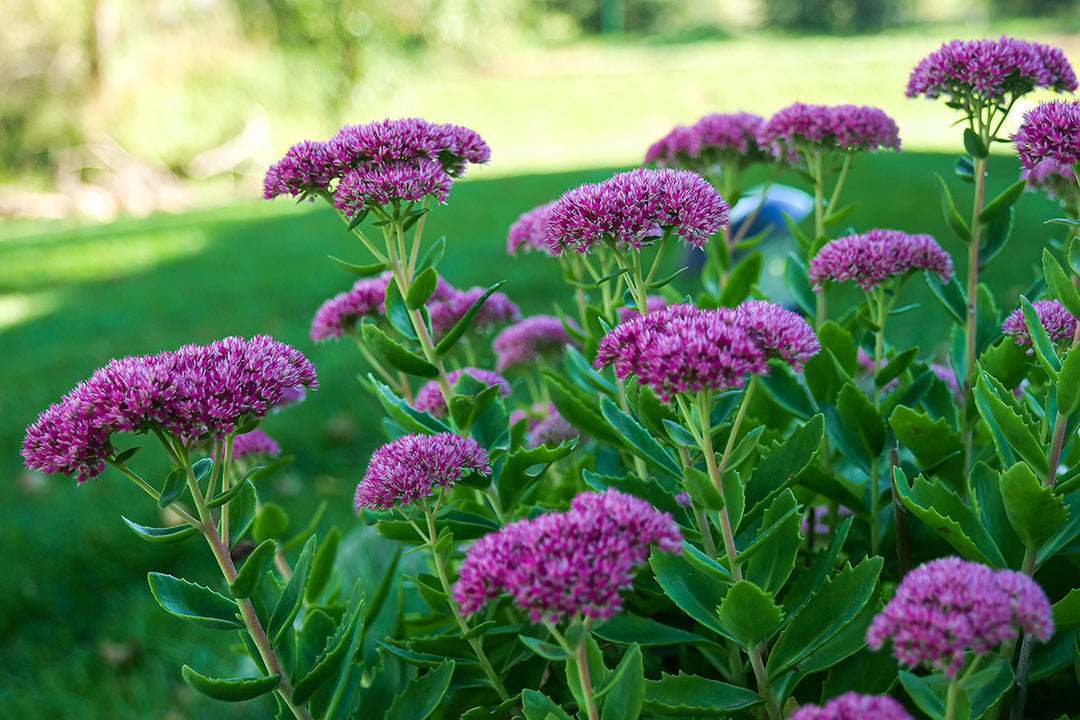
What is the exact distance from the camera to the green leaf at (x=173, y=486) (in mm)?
899

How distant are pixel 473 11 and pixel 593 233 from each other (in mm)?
14334

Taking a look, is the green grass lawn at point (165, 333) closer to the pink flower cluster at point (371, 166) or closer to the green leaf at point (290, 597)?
the green leaf at point (290, 597)

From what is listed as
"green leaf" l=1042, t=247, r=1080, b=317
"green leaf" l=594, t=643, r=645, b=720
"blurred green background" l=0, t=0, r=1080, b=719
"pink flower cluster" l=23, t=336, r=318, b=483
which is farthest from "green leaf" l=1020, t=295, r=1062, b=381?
"blurred green background" l=0, t=0, r=1080, b=719

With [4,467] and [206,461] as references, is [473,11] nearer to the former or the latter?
[4,467]

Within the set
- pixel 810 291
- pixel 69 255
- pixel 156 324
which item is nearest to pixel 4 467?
pixel 156 324

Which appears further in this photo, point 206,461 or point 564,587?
point 206,461

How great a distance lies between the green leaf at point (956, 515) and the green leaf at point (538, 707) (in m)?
0.40

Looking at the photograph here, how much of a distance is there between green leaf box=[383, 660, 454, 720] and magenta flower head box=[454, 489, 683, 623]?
324mm

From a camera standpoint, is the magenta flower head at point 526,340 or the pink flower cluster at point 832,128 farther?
the magenta flower head at point 526,340

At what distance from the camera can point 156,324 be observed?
4645 millimetres

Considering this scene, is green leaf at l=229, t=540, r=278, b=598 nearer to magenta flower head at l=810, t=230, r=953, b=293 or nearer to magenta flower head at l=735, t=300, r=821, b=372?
magenta flower head at l=735, t=300, r=821, b=372

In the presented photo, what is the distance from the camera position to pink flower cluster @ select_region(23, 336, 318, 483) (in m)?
0.84

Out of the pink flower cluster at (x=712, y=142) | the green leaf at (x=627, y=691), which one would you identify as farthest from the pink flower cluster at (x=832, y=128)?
the green leaf at (x=627, y=691)

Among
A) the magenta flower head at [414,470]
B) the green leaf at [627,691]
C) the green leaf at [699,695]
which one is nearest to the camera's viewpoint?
the green leaf at [627,691]
